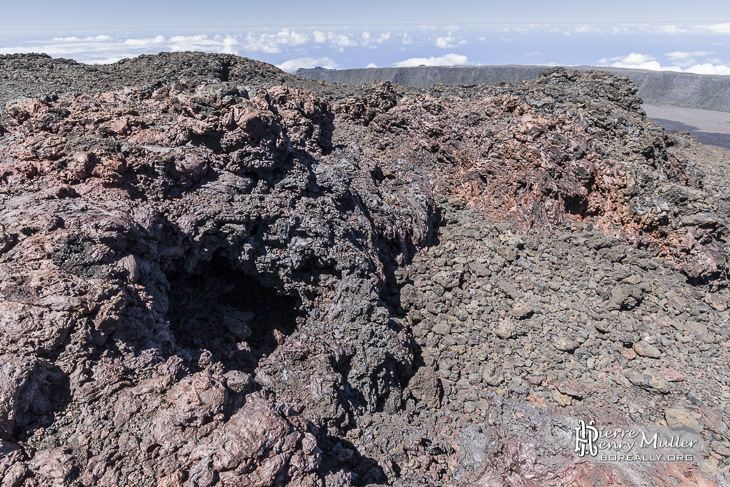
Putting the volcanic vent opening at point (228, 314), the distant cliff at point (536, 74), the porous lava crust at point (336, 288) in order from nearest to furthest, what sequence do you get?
1. the porous lava crust at point (336, 288)
2. the volcanic vent opening at point (228, 314)
3. the distant cliff at point (536, 74)

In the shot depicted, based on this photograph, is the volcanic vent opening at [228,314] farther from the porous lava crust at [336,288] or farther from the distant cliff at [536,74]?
the distant cliff at [536,74]

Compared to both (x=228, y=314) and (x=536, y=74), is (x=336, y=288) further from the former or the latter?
(x=536, y=74)

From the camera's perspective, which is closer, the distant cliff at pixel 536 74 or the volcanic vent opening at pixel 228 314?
the volcanic vent opening at pixel 228 314

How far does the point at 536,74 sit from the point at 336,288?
55494 millimetres

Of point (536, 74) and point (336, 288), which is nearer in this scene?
point (336, 288)

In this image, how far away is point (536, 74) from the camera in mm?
50906

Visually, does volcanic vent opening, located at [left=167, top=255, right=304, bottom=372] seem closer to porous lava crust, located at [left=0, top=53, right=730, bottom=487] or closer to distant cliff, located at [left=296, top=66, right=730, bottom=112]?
porous lava crust, located at [left=0, top=53, right=730, bottom=487]

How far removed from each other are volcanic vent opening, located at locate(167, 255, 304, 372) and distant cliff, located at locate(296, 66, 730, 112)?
161 ft

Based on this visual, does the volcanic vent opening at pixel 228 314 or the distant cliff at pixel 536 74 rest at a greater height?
the distant cliff at pixel 536 74

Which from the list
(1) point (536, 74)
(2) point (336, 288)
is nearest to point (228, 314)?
(2) point (336, 288)

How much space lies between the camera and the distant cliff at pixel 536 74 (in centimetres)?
4900

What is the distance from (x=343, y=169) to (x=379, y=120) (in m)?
4.09

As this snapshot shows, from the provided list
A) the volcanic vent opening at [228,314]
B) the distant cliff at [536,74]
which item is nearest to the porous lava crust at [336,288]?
the volcanic vent opening at [228,314]

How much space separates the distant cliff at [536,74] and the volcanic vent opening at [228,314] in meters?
49.2
